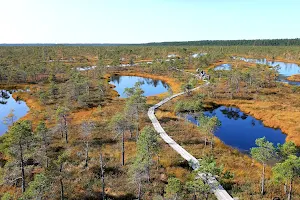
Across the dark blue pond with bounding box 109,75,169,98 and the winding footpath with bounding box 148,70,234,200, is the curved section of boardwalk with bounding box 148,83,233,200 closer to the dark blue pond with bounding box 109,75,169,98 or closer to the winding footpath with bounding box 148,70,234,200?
the winding footpath with bounding box 148,70,234,200

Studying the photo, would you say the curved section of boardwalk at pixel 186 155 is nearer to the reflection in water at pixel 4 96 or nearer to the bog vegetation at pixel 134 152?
the bog vegetation at pixel 134 152

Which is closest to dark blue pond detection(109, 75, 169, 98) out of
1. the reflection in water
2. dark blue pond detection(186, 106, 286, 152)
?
dark blue pond detection(186, 106, 286, 152)

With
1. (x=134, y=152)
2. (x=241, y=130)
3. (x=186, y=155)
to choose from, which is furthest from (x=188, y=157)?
(x=241, y=130)

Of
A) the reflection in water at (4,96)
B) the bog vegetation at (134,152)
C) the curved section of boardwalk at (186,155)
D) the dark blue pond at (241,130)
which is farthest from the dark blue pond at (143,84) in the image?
the reflection in water at (4,96)

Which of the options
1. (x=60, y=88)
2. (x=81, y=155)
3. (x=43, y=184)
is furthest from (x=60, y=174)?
(x=60, y=88)

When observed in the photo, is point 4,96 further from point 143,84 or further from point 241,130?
point 241,130
